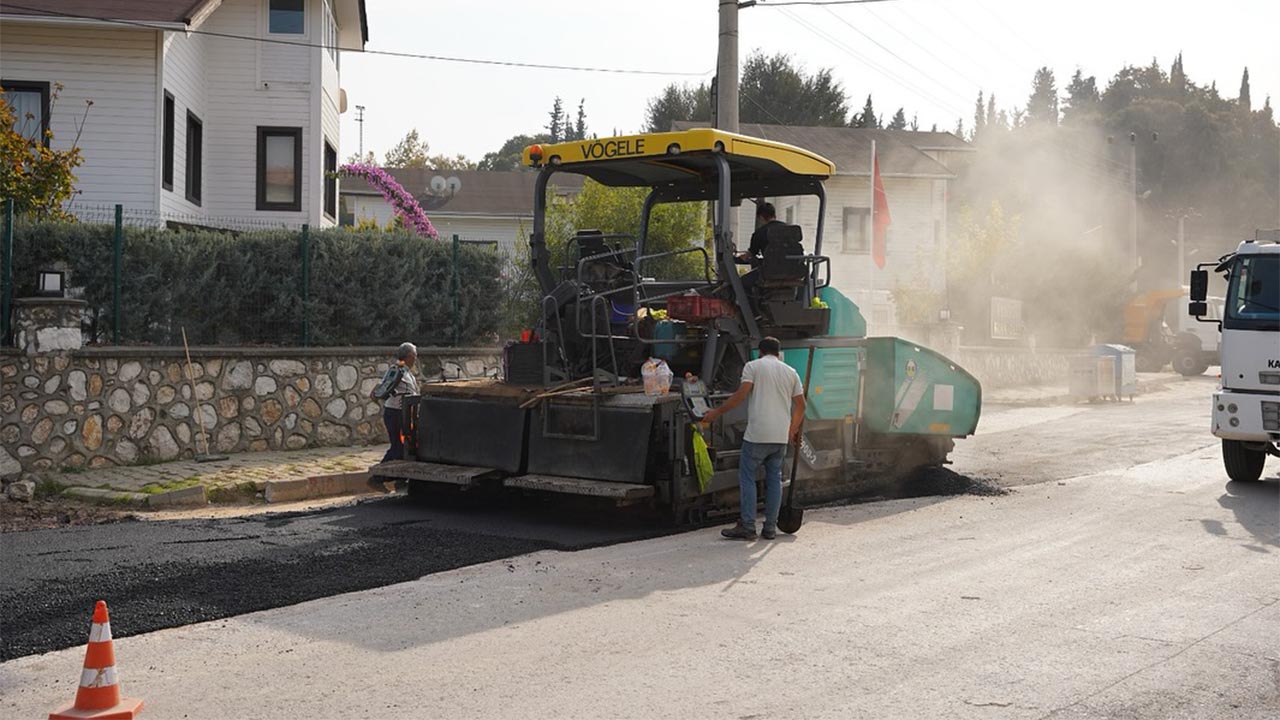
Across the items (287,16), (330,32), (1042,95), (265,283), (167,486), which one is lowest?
(167,486)

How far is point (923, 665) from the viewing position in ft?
20.7

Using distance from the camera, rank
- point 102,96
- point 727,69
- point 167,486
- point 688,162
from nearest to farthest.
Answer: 1. point 688,162
2. point 167,486
3. point 727,69
4. point 102,96

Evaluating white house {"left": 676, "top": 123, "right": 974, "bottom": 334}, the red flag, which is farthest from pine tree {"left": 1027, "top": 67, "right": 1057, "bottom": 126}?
the red flag

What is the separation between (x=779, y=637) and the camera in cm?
686

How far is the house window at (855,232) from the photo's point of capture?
4394 centimetres

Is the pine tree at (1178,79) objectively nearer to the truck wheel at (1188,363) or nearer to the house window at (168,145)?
the truck wheel at (1188,363)

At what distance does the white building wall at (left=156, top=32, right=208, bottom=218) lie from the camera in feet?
68.5

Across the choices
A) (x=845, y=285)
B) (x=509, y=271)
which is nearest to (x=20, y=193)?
(x=509, y=271)

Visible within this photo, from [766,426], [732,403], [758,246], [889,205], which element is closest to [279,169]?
[758,246]

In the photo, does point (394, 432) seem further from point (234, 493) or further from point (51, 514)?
point (51, 514)

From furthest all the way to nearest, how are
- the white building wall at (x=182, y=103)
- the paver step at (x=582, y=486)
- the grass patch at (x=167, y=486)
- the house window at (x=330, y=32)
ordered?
1. the house window at (x=330, y=32)
2. the white building wall at (x=182, y=103)
3. the grass patch at (x=167, y=486)
4. the paver step at (x=582, y=486)

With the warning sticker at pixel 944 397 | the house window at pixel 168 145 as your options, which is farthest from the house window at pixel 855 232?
the warning sticker at pixel 944 397

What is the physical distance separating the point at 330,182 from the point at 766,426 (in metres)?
19.9

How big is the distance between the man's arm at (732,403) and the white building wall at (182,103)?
1387cm
